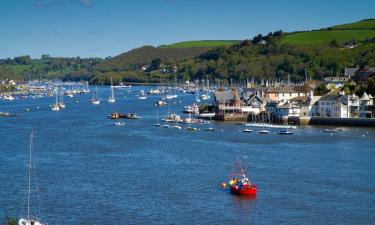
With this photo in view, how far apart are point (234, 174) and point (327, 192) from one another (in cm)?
365

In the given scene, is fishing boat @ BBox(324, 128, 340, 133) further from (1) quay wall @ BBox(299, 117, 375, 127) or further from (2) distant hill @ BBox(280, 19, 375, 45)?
(2) distant hill @ BBox(280, 19, 375, 45)

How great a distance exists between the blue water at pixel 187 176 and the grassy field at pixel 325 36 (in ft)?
173

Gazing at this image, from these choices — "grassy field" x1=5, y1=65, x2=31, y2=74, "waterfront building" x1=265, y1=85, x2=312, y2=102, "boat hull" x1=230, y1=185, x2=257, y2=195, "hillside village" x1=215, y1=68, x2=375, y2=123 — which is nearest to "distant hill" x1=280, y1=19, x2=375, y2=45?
"waterfront building" x1=265, y1=85, x2=312, y2=102

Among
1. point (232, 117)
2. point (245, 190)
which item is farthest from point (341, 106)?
point (245, 190)

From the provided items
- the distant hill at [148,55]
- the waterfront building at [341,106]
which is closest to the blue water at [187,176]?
the waterfront building at [341,106]

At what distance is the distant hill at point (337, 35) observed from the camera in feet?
287

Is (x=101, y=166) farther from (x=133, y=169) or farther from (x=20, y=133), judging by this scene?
(x=20, y=133)

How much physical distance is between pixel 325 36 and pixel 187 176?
2864 inches

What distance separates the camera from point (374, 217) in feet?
57.4

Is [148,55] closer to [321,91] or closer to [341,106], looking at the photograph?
[321,91]

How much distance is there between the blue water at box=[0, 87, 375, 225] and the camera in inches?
711

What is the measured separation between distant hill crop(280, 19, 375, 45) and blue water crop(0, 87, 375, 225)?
5314 centimetres

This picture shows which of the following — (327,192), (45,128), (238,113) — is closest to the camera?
(327,192)

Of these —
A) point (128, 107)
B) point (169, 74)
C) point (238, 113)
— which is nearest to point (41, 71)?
point (169, 74)
